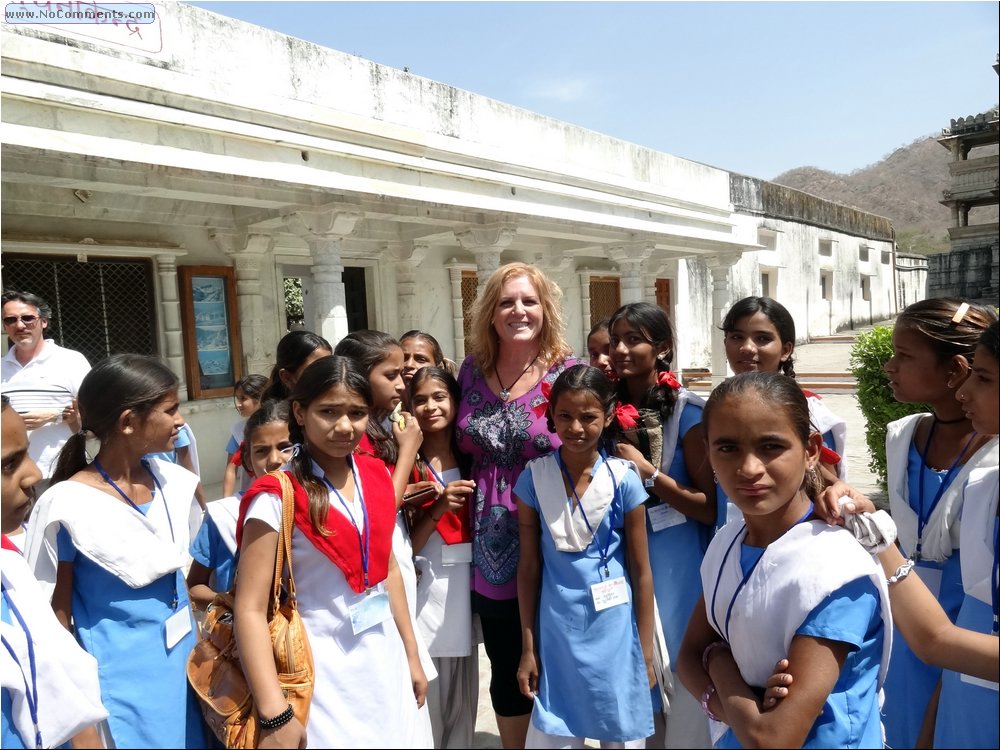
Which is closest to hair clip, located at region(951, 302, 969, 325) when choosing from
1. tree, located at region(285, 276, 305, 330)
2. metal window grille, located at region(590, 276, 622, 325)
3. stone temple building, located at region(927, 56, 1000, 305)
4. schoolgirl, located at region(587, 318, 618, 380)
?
schoolgirl, located at region(587, 318, 618, 380)

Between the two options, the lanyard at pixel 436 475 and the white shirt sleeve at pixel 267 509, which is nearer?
the white shirt sleeve at pixel 267 509

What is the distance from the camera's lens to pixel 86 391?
1818 mm

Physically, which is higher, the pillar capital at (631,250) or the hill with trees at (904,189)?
the hill with trees at (904,189)

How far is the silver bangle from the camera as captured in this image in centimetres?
119

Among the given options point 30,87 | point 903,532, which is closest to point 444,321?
point 30,87

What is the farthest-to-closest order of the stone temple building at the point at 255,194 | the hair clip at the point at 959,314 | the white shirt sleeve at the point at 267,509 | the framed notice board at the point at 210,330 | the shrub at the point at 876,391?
the framed notice board at the point at 210,330 < the shrub at the point at 876,391 < the stone temple building at the point at 255,194 < the hair clip at the point at 959,314 < the white shirt sleeve at the point at 267,509

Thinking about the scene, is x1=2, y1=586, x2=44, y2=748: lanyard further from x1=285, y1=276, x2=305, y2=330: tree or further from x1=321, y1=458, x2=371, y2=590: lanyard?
x1=285, y1=276, x2=305, y2=330: tree

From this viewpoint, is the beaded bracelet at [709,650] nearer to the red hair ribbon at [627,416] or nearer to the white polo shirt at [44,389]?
the red hair ribbon at [627,416]

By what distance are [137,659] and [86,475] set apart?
1.63ft

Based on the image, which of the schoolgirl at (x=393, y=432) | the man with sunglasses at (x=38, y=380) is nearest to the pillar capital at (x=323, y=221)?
the man with sunglasses at (x=38, y=380)

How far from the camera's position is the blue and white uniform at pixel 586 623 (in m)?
1.88

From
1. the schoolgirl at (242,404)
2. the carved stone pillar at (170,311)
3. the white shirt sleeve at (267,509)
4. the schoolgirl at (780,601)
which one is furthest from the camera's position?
the carved stone pillar at (170,311)

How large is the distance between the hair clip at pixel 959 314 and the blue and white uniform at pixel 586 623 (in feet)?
3.09

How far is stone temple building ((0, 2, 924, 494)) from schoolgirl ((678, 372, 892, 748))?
4.61 metres
